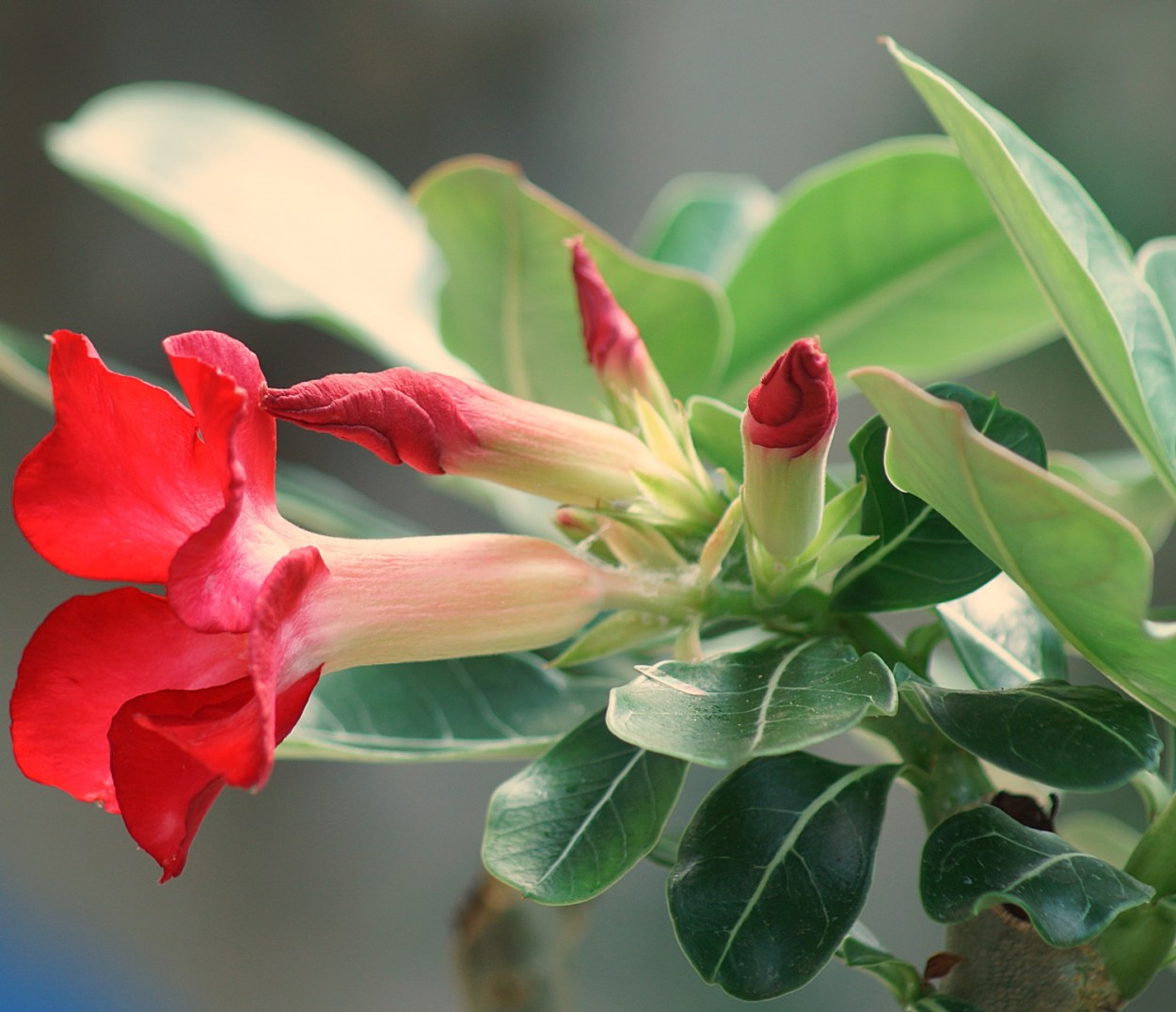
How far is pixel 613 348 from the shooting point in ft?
1.48

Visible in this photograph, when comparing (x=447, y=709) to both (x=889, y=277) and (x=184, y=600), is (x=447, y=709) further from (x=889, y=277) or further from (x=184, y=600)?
(x=889, y=277)

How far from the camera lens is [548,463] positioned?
0.39 meters

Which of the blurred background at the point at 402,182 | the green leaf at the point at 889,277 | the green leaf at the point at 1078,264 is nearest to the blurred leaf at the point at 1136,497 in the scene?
the green leaf at the point at 889,277

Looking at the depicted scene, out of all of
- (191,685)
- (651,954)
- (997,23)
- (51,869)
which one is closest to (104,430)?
(191,685)

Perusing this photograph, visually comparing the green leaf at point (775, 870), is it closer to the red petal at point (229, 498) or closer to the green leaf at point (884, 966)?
the green leaf at point (884, 966)

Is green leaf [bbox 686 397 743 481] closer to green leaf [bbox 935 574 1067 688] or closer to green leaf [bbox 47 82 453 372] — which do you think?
green leaf [bbox 935 574 1067 688]

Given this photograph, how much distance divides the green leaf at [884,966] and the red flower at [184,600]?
0.17 metres

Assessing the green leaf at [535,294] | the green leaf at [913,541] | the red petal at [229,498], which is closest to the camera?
the red petal at [229,498]

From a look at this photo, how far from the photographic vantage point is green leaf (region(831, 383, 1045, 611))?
1.26ft

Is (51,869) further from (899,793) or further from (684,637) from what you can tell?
(684,637)

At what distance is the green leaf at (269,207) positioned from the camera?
0.67m

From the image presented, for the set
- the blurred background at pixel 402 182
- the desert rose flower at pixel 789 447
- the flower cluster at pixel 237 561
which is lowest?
the blurred background at pixel 402 182

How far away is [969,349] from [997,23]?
4.13 feet

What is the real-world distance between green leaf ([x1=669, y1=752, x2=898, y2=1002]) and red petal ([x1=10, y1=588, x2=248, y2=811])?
0.53 ft
